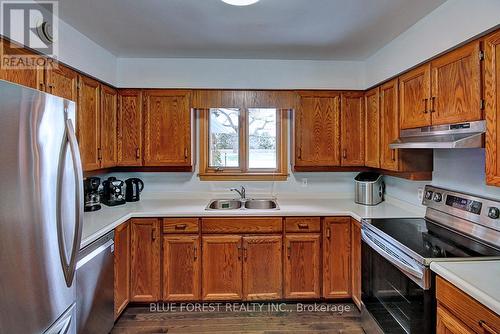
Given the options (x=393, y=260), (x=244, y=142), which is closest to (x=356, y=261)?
(x=393, y=260)

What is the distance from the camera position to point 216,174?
3199mm

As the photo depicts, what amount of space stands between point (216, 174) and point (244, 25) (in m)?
1.58

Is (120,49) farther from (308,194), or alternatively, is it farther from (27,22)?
(308,194)

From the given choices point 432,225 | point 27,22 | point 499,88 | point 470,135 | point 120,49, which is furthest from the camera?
point 120,49

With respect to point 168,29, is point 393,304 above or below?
below

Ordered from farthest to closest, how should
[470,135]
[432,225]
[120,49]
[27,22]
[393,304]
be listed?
1. [120,49]
2. [432,225]
3. [393,304]
4. [27,22]
5. [470,135]

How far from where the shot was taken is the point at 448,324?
1.33 m

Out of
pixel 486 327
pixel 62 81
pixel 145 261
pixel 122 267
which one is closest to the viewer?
pixel 486 327

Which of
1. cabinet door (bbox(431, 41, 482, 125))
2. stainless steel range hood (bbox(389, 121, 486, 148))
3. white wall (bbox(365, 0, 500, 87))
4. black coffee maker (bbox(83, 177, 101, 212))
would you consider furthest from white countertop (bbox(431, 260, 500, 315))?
black coffee maker (bbox(83, 177, 101, 212))

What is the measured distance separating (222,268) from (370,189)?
1.62 m

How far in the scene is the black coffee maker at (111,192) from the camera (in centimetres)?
279

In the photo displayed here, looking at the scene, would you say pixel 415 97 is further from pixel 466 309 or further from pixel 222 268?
pixel 222 268

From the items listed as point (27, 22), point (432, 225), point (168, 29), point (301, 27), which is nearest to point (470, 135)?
point (432, 225)

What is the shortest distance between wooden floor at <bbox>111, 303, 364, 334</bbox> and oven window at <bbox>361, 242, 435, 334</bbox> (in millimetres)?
335
